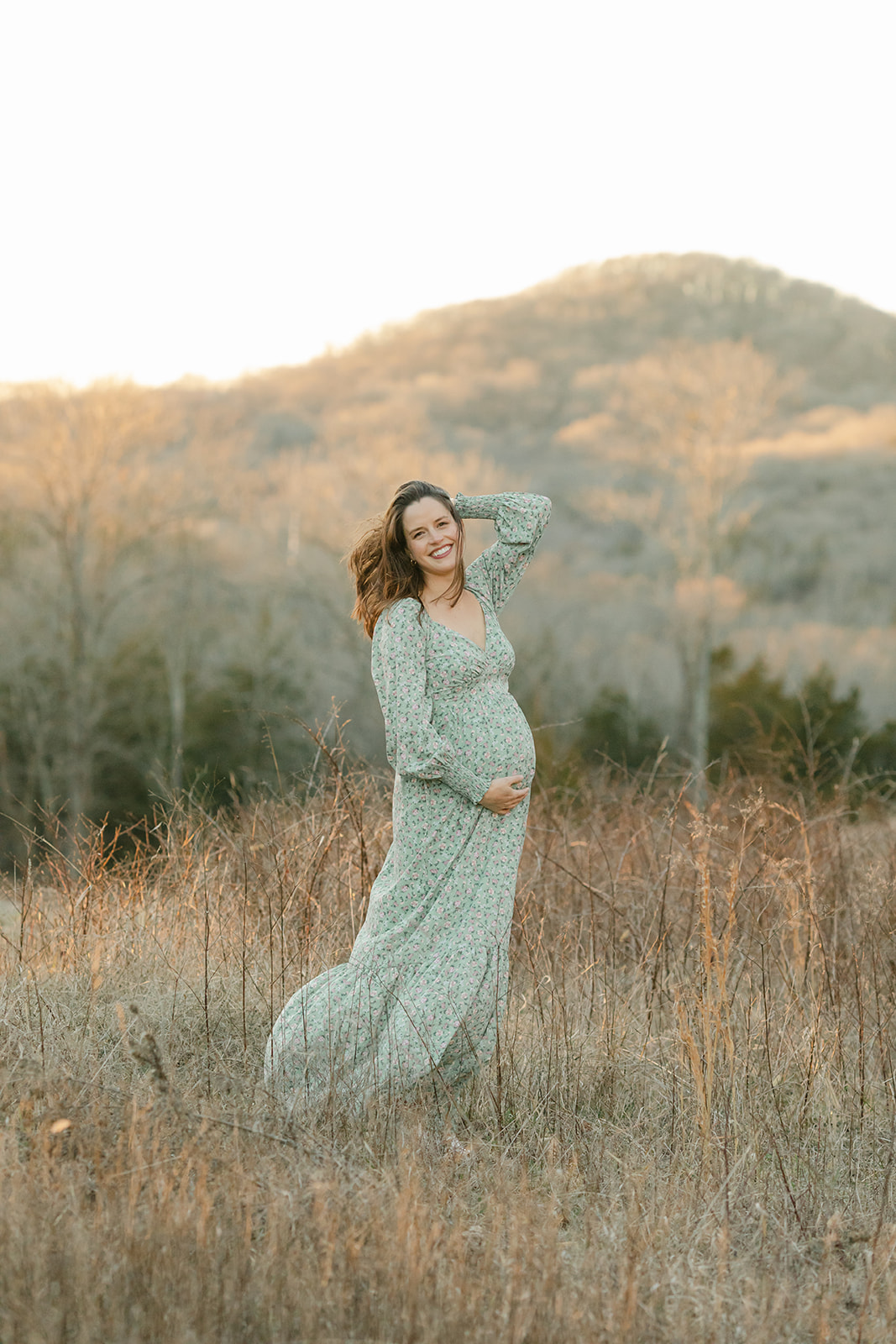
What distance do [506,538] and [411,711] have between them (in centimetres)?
84

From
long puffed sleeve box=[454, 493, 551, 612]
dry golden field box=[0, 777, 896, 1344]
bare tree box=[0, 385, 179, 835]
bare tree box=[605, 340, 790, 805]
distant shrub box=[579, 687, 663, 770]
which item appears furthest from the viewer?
bare tree box=[605, 340, 790, 805]

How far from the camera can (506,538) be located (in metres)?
3.87

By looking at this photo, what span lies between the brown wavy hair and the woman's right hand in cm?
62

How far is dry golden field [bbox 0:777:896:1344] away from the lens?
2.19m

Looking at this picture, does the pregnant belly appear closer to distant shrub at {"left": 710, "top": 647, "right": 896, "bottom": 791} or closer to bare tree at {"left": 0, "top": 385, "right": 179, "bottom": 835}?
distant shrub at {"left": 710, "top": 647, "right": 896, "bottom": 791}

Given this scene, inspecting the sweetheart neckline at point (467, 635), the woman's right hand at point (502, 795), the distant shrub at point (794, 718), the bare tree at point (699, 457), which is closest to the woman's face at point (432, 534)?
the sweetheart neckline at point (467, 635)

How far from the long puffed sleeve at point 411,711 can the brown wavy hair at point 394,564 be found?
136 mm

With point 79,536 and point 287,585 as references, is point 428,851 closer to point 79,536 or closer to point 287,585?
point 79,536

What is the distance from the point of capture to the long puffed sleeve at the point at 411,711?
336 cm

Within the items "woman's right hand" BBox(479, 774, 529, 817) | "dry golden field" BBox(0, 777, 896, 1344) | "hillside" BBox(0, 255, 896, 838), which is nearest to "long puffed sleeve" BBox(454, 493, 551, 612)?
"woman's right hand" BBox(479, 774, 529, 817)

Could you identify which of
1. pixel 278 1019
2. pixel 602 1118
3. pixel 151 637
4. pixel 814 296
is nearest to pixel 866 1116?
pixel 602 1118

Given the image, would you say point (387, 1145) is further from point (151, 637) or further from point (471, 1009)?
point (151, 637)

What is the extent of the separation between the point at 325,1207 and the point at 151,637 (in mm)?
26234

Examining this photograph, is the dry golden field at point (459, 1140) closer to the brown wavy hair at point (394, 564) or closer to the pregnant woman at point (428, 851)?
the pregnant woman at point (428, 851)
